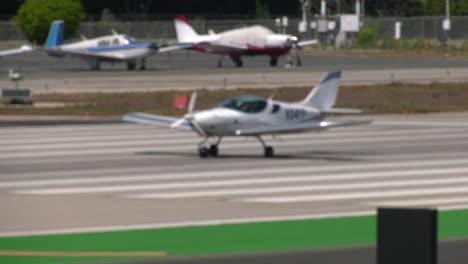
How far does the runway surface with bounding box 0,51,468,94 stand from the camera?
59.3 m

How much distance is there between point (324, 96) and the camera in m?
29.8

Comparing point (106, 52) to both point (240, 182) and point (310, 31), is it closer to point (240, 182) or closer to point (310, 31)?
point (310, 31)

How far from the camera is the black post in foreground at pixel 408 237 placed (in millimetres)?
6098

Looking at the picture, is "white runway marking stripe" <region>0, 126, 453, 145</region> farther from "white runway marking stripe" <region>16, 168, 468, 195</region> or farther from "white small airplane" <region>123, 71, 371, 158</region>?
"white runway marking stripe" <region>16, 168, 468, 195</region>

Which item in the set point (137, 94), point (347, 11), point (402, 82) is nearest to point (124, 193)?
point (137, 94)

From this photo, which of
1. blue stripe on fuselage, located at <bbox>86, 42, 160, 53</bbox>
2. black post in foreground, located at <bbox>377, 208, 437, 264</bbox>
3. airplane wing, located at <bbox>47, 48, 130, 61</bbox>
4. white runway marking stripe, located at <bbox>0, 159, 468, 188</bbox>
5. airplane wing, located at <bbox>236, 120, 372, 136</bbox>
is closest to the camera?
black post in foreground, located at <bbox>377, 208, 437, 264</bbox>

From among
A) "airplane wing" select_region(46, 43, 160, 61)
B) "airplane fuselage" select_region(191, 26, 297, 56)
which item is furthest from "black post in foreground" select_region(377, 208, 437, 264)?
"airplane fuselage" select_region(191, 26, 297, 56)

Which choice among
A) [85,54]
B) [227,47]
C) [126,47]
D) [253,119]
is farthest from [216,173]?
[227,47]

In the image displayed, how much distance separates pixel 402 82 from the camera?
5850 centimetres

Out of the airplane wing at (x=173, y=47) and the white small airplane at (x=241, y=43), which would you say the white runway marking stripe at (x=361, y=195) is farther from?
the white small airplane at (x=241, y=43)

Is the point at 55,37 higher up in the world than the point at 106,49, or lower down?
higher up

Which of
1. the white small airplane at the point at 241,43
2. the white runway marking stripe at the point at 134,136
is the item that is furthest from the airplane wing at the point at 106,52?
the white runway marking stripe at the point at 134,136

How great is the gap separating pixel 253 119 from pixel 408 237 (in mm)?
22014

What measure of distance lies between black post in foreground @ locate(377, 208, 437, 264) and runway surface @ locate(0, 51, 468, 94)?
49.4 meters
